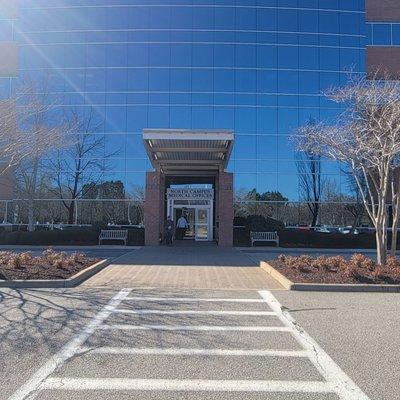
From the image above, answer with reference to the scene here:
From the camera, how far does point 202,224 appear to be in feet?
101

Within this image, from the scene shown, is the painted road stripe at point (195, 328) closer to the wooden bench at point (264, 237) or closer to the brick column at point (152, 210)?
the brick column at point (152, 210)

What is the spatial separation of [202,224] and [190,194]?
1962mm

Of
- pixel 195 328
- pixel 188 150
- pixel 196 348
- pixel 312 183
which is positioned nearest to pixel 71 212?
pixel 188 150

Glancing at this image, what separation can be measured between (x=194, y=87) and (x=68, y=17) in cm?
986

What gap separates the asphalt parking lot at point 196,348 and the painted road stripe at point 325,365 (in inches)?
0.5

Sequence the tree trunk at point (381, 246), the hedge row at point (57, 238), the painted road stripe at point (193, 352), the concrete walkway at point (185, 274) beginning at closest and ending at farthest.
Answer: the painted road stripe at point (193, 352), the concrete walkway at point (185, 274), the tree trunk at point (381, 246), the hedge row at point (57, 238)

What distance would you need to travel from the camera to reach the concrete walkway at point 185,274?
38.4 ft

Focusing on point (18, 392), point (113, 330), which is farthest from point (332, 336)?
point (18, 392)

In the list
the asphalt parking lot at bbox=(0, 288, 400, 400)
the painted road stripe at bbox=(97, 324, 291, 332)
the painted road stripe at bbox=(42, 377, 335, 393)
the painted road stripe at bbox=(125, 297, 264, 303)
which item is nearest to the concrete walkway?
the painted road stripe at bbox=(125, 297, 264, 303)

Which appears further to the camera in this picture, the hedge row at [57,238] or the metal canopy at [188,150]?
the hedge row at [57,238]

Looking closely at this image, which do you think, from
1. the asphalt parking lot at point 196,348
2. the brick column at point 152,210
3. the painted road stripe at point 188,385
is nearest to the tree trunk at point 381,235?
the asphalt parking lot at point 196,348

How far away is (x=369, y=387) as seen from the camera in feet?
16.0

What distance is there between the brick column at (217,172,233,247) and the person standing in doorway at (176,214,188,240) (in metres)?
4.24

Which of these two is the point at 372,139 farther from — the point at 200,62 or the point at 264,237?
the point at 200,62
